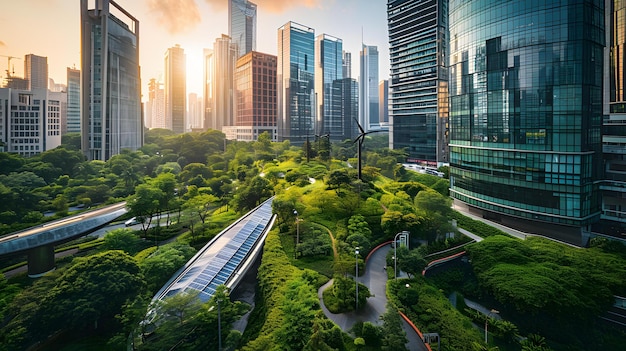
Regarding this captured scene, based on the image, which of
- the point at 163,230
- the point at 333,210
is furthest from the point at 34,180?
the point at 333,210

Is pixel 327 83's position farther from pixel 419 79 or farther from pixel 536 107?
pixel 536 107

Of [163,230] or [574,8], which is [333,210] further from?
[574,8]

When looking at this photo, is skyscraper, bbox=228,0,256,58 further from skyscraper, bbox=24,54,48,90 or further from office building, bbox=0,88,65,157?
office building, bbox=0,88,65,157

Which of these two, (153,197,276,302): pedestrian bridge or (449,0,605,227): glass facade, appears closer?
(153,197,276,302): pedestrian bridge

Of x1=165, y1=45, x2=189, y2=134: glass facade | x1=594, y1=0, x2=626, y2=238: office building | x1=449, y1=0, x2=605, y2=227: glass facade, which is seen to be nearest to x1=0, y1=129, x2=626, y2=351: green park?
x1=449, y1=0, x2=605, y2=227: glass facade

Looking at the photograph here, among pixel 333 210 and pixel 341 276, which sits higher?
pixel 333 210

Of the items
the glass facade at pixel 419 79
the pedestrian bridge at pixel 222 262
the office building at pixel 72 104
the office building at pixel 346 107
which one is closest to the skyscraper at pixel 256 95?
the office building at pixel 346 107

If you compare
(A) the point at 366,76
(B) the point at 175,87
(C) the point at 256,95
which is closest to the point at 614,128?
(C) the point at 256,95
